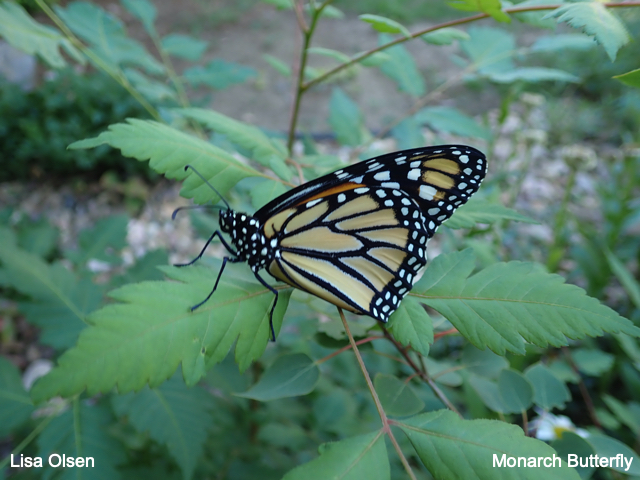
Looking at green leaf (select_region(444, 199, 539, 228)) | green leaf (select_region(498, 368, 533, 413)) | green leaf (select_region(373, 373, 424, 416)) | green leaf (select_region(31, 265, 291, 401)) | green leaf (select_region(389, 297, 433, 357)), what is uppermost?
green leaf (select_region(444, 199, 539, 228))

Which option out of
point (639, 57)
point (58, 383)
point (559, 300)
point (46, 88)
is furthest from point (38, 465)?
point (639, 57)

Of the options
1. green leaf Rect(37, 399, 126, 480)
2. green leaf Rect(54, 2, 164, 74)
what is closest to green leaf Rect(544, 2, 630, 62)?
green leaf Rect(54, 2, 164, 74)

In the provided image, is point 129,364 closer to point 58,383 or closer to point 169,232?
point 58,383

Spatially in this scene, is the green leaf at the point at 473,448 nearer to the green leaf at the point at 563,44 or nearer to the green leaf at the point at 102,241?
the green leaf at the point at 563,44

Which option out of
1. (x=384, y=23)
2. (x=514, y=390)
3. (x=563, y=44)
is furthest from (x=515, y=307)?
(x=563, y=44)

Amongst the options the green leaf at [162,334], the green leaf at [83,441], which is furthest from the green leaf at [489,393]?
the green leaf at [83,441]

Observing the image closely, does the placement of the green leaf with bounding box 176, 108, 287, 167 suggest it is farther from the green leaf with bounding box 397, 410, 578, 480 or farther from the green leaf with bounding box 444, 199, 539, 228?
the green leaf with bounding box 397, 410, 578, 480

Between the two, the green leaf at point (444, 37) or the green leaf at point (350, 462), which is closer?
the green leaf at point (350, 462)
